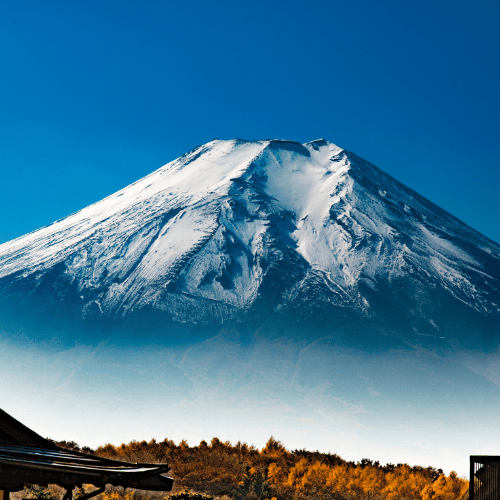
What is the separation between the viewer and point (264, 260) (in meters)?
100

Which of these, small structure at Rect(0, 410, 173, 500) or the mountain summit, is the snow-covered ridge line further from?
small structure at Rect(0, 410, 173, 500)

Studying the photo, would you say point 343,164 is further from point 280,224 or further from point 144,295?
point 144,295

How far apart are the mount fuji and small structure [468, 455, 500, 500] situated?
208 ft

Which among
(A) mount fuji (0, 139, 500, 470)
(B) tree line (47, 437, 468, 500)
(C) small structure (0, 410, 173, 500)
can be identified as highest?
(A) mount fuji (0, 139, 500, 470)

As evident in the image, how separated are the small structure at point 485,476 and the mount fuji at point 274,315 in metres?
63.3

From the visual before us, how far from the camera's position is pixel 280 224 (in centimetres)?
11162

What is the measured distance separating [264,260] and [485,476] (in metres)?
89.6

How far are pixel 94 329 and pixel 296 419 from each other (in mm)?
38133

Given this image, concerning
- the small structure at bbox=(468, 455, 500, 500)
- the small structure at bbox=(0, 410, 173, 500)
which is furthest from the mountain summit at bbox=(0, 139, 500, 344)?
the small structure at bbox=(0, 410, 173, 500)

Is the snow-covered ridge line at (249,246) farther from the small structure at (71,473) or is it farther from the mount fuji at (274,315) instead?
the small structure at (71,473)

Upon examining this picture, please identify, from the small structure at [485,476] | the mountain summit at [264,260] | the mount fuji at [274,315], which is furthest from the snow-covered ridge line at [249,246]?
the small structure at [485,476]

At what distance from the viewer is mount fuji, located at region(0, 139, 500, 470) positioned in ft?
263

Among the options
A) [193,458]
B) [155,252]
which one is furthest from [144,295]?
[193,458]

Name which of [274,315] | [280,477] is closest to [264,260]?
[274,315]
